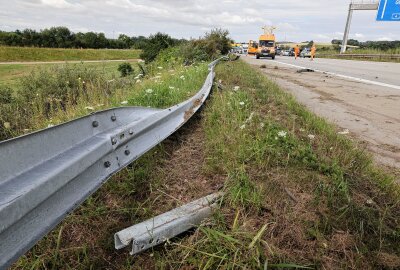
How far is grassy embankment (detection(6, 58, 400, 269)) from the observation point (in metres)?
1.77

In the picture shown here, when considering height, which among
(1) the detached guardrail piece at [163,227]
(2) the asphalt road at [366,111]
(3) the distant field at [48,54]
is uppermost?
(1) the detached guardrail piece at [163,227]

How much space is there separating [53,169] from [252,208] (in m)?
1.30

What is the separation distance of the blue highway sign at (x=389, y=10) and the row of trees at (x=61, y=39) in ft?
154

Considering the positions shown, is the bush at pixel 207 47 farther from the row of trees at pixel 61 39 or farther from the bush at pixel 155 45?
the row of trees at pixel 61 39

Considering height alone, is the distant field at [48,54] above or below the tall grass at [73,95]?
below

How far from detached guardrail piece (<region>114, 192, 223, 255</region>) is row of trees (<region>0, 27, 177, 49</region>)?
65879 millimetres

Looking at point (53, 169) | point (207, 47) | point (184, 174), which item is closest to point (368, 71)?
point (207, 47)

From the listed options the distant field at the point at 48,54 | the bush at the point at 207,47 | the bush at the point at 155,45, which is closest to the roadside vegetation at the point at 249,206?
the bush at the point at 207,47

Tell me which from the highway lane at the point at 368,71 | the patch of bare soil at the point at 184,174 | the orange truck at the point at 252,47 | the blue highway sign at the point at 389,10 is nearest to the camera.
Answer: the patch of bare soil at the point at 184,174

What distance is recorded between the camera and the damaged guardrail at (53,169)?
47.0 inches

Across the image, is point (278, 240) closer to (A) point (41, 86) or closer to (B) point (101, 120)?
(B) point (101, 120)

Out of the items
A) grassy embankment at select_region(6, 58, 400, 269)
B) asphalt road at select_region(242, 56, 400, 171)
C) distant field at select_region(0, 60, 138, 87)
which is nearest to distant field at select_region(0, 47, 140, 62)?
distant field at select_region(0, 60, 138, 87)

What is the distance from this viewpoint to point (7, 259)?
1.17 meters

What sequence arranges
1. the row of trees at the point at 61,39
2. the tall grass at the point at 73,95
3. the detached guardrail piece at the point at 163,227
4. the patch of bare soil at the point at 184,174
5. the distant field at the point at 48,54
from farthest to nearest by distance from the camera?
1. the row of trees at the point at 61,39
2. the distant field at the point at 48,54
3. the tall grass at the point at 73,95
4. the patch of bare soil at the point at 184,174
5. the detached guardrail piece at the point at 163,227
